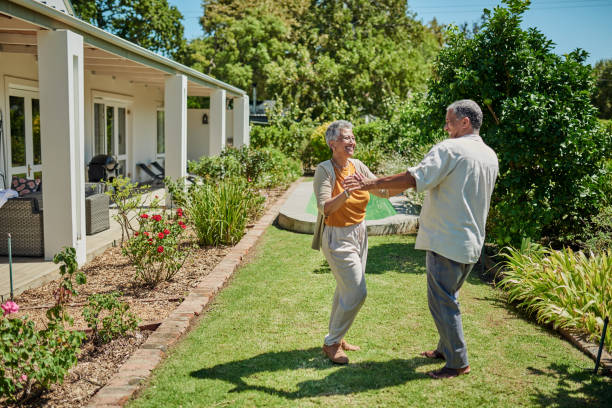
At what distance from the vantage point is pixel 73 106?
6.04 m

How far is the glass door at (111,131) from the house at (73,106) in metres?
0.03

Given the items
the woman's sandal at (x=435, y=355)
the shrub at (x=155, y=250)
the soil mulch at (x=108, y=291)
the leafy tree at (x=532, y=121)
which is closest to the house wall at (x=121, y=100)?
the soil mulch at (x=108, y=291)

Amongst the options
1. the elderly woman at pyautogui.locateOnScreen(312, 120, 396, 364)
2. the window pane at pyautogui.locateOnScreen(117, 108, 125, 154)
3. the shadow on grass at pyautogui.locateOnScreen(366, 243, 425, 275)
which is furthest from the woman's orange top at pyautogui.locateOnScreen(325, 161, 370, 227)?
the window pane at pyautogui.locateOnScreen(117, 108, 125, 154)

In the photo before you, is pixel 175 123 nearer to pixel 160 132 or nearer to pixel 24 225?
pixel 24 225

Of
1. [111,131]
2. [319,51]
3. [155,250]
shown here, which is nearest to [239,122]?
[111,131]

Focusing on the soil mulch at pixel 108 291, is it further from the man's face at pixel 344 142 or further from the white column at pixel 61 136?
the man's face at pixel 344 142

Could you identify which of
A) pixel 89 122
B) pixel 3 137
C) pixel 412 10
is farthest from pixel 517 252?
pixel 412 10

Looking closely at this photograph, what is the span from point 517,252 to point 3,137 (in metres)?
7.82

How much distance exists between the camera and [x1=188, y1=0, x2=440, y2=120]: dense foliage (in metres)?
25.0

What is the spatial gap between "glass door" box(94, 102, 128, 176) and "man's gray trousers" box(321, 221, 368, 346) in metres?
10.2

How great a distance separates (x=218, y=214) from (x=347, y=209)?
4.05m

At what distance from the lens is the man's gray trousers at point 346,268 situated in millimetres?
3605

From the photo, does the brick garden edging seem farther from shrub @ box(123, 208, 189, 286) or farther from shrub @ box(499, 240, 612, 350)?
shrub @ box(499, 240, 612, 350)

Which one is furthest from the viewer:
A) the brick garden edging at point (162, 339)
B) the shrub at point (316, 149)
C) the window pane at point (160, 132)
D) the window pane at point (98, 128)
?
the shrub at point (316, 149)
